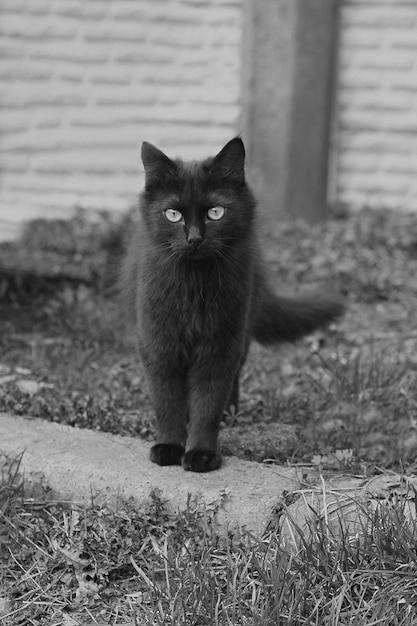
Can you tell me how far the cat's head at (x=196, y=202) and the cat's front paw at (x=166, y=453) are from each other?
73cm

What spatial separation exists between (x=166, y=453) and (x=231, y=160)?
44.3 inches

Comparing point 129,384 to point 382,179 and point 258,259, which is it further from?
point 382,179

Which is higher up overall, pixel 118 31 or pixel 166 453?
pixel 118 31

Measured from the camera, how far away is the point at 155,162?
3.61 m

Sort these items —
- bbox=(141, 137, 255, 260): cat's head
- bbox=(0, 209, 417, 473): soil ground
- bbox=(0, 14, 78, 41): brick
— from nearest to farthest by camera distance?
1. bbox=(141, 137, 255, 260): cat's head
2. bbox=(0, 209, 417, 473): soil ground
3. bbox=(0, 14, 78, 41): brick

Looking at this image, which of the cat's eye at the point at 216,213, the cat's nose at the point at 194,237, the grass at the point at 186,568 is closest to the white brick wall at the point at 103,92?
the cat's eye at the point at 216,213

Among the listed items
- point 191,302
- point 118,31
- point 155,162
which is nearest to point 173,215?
point 155,162

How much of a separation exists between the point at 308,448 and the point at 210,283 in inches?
31.9

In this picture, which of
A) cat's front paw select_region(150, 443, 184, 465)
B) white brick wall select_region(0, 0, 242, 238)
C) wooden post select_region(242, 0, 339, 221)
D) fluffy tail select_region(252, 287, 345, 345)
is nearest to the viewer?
cat's front paw select_region(150, 443, 184, 465)

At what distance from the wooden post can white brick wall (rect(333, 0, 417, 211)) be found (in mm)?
221

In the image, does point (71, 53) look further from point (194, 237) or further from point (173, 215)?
point (194, 237)

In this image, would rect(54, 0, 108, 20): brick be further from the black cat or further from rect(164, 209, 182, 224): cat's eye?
rect(164, 209, 182, 224): cat's eye

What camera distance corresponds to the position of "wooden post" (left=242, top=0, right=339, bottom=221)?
288 inches

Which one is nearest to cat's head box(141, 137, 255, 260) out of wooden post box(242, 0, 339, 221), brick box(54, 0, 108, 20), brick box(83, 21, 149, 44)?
wooden post box(242, 0, 339, 221)
